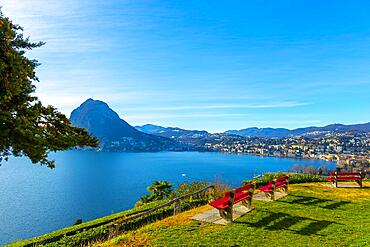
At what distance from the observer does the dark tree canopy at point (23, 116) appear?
7172 millimetres

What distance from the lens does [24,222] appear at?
55.2m

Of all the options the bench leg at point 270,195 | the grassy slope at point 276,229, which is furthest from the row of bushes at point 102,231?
the bench leg at point 270,195

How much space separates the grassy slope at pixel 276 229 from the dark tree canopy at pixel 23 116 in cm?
324

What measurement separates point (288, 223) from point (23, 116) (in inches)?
305

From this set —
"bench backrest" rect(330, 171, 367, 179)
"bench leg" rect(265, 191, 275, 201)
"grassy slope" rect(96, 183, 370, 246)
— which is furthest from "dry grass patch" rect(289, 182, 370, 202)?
"bench leg" rect(265, 191, 275, 201)

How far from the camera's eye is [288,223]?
9.38 meters

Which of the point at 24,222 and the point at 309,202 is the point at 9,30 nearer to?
the point at 309,202

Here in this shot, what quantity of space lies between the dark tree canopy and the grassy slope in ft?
10.6

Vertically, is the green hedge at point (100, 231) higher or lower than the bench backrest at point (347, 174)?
lower

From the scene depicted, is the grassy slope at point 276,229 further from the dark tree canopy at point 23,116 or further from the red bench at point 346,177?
the red bench at point 346,177

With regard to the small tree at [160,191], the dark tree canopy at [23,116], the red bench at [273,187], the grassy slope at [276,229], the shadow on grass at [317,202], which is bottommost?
the small tree at [160,191]

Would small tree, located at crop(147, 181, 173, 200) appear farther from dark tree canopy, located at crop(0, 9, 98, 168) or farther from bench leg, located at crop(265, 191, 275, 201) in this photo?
dark tree canopy, located at crop(0, 9, 98, 168)

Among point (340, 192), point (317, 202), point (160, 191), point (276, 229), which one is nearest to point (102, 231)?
point (276, 229)

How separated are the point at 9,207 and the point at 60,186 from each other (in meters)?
30.1
